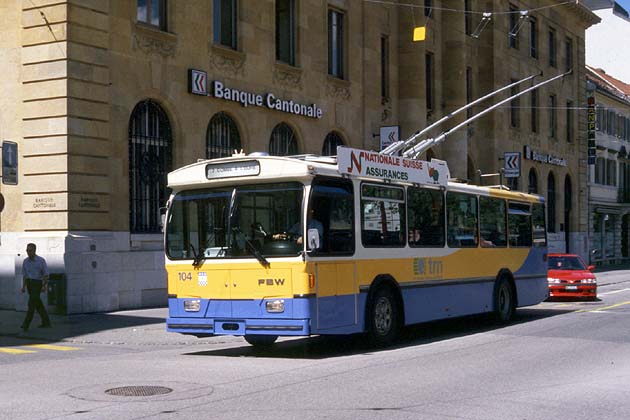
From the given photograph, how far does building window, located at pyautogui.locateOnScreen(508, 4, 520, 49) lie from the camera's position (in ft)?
156

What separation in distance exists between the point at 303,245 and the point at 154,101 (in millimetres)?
12332

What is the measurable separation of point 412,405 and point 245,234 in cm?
513

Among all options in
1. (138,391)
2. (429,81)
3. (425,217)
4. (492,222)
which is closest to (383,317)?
(425,217)

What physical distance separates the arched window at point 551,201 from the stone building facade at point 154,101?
45.7 feet

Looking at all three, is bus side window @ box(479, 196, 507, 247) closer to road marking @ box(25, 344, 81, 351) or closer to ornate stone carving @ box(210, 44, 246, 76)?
road marking @ box(25, 344, 81, 351)

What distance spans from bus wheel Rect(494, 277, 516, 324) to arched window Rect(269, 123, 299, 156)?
35.8 ft

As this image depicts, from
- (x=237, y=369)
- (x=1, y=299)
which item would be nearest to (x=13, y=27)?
(x=1, y=299)

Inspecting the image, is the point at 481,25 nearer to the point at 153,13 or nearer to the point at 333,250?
the point at 153,13

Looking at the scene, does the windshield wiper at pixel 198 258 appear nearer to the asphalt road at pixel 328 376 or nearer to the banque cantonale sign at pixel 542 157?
the asphalt road at pixel 328 376

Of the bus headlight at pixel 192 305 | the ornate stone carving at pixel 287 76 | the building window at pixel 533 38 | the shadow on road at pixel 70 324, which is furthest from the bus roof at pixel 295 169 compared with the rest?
the building window at pixel 533 38

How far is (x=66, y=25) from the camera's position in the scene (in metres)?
21.8

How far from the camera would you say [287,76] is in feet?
97.2

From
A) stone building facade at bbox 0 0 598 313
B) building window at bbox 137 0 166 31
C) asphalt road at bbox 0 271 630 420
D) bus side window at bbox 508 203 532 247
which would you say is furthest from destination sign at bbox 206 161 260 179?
building window at bbox 137 0 166 31

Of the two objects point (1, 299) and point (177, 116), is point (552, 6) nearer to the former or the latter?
point (177, 116)
